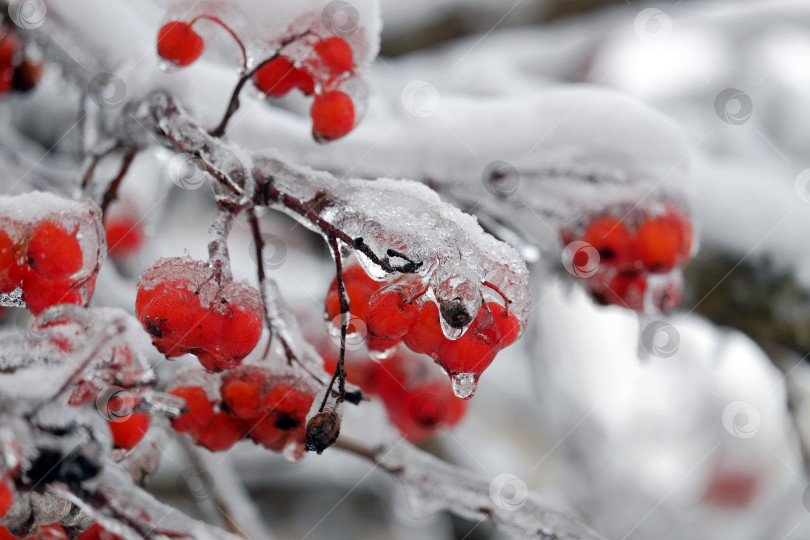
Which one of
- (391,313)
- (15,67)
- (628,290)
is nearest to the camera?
(391,313)

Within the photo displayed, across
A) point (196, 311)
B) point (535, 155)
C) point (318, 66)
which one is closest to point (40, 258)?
point (196, 311)

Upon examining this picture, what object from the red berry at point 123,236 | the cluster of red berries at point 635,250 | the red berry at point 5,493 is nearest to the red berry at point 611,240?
the cluster of red berries at point 635,250

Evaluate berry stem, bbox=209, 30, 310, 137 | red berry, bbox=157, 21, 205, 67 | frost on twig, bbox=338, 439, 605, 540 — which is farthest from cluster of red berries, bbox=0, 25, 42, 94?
frost on twig, bbox=338, 439, 605, 540

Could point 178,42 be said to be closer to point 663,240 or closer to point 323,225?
point 323,225

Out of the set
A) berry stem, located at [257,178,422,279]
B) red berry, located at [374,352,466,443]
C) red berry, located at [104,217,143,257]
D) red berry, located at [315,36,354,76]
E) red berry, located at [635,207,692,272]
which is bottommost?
red berry, located at [104,217,143,257]

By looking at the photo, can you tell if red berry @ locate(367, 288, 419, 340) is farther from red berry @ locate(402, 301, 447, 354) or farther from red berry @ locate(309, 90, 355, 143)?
red berry @ locate(309, 90, 355, 143)

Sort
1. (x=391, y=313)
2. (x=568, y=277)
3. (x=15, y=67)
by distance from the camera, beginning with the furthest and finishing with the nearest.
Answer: (x=568, y=277), (x=15, y=67), (x=391, y=313)
